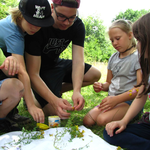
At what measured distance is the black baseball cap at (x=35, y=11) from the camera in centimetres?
187

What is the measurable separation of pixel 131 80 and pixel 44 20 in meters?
1.29

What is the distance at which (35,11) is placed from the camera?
189 centimetres

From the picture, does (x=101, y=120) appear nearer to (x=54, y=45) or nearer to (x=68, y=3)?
(x=54, y=45)

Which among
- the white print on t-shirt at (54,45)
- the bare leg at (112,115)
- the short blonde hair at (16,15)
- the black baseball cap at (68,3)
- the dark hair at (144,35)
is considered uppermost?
the black baseball cap at (68,3)

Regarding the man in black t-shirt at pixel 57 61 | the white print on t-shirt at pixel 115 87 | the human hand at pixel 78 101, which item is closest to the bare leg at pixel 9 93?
the man in black t-shirt at pixel 57 61

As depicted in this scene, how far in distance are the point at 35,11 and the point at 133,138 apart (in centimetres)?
157

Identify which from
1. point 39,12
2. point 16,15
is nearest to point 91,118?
point 39,12

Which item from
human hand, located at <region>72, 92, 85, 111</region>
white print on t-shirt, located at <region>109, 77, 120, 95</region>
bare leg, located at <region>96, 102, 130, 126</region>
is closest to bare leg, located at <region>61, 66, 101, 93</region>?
white print on t-shirt, located at <region>109, 77, 120, 95</region>

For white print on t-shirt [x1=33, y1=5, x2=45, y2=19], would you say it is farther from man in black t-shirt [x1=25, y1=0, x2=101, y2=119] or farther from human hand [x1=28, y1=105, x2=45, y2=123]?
human hand [x1=28, y1=105, x2=45, y2=123]

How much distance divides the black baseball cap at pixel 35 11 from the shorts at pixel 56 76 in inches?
39.9

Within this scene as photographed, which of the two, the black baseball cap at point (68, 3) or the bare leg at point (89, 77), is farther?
the bare leg at point (89, 77)

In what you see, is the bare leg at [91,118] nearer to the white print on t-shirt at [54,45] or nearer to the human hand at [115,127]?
the human hand at [115,127]

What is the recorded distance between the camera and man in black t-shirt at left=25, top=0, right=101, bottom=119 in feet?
6.93

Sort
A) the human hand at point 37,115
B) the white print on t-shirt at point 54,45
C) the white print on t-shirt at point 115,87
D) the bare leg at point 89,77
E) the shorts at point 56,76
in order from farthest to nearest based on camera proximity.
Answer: the bare leg at point 89,77 < the shorts at point 56,76 < the white print on t-shirt at point 54,45 < the white print on t-shirt at point 115,87 < the human hand at point 37,115
